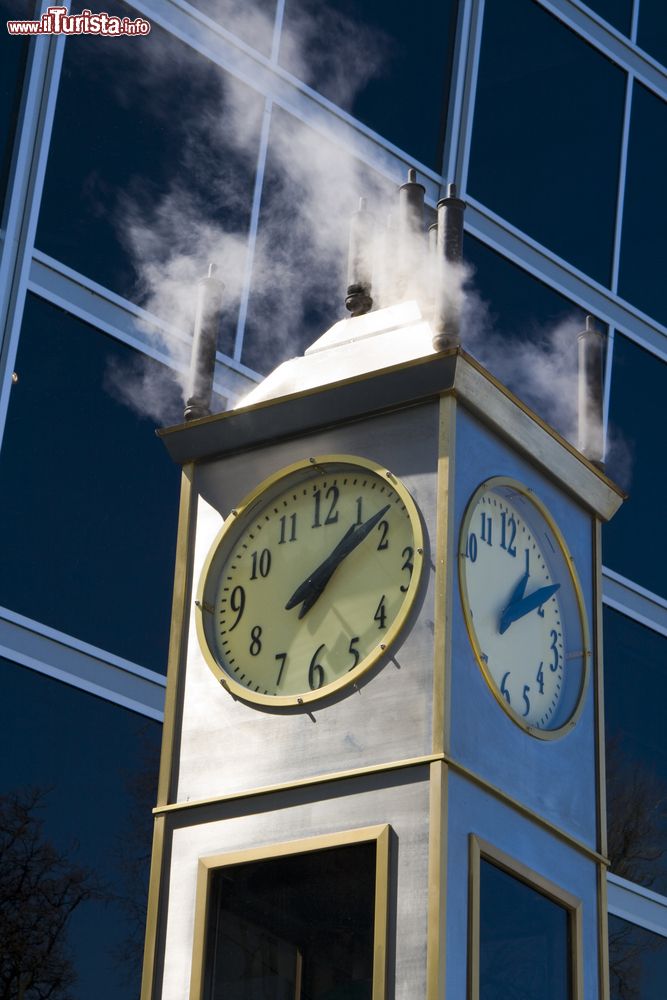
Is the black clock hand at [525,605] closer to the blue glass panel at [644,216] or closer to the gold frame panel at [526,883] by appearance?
the gold frame panel at [526,883]

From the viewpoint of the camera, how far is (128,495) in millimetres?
11648

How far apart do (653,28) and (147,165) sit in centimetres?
587

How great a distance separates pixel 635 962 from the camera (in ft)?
44.8

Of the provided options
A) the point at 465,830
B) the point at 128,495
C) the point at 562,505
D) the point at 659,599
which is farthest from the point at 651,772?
the point at 465,830

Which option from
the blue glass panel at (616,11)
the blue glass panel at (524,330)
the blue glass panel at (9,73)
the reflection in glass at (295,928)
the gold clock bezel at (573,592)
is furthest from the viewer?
the blue glass panel at (616,11)

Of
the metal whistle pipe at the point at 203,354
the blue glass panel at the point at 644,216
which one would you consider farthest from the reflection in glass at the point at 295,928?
the blue glass panel at the point at 644,216

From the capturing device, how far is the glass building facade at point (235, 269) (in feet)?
35.8

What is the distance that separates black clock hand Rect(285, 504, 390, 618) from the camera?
6004 mm

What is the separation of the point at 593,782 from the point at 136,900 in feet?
15.6

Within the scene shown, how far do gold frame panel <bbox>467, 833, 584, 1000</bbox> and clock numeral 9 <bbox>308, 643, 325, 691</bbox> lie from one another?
632 millimetres

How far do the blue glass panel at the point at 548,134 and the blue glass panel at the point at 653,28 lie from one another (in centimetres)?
67

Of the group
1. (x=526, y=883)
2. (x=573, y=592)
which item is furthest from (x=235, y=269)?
(x=526, y=883)

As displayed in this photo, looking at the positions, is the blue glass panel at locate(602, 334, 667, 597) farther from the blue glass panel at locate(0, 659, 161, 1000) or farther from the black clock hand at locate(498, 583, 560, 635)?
the black clock hand at locate(498, 583, 560, 635)

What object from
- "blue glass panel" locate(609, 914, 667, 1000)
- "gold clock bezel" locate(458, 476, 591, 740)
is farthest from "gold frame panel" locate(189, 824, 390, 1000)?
"blue glass panel" locate(609, 914, 667, 1000)
